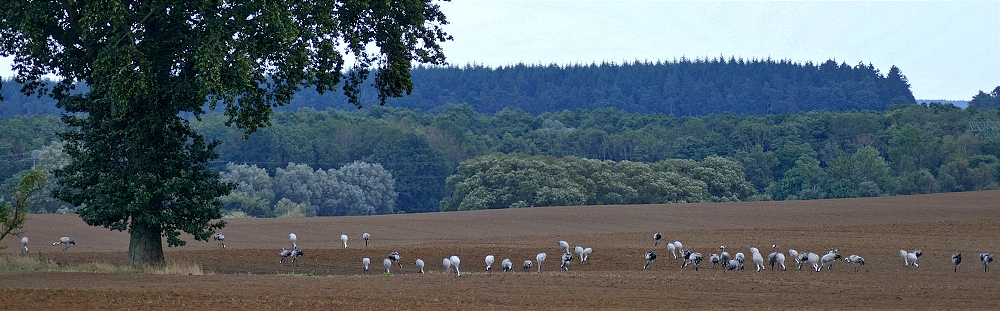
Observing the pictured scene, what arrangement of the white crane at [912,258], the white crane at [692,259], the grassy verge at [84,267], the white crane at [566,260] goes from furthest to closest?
the white crane at [566,260] < the white crane at [912,258] < the white crane at [692,259] < the grassy verge at [84,267]

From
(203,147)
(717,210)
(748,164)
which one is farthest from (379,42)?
(748,164)

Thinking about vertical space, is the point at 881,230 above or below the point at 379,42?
below

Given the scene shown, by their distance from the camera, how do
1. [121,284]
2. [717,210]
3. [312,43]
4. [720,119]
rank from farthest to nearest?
[720,119]
[717,210]
[312,43]
[121,284]

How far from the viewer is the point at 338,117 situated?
159500mm

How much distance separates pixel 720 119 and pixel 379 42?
484 feet

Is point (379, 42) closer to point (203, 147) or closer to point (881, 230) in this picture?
point (203, 147)

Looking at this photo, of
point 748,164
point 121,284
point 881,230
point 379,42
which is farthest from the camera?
point 748,164

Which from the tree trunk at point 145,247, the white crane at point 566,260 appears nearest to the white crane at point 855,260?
the white crane at point 566,260

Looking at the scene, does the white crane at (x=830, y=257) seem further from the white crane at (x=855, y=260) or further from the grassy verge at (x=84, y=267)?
the grassy verge at (x=84, y=267)

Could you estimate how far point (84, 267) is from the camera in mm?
31812

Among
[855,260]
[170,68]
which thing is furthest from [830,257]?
[170,68]

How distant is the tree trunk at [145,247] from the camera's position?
3116cm

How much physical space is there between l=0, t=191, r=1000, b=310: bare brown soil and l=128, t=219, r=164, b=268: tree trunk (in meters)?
2.02

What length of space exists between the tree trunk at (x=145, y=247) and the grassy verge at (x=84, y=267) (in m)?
Answer: 0.33
